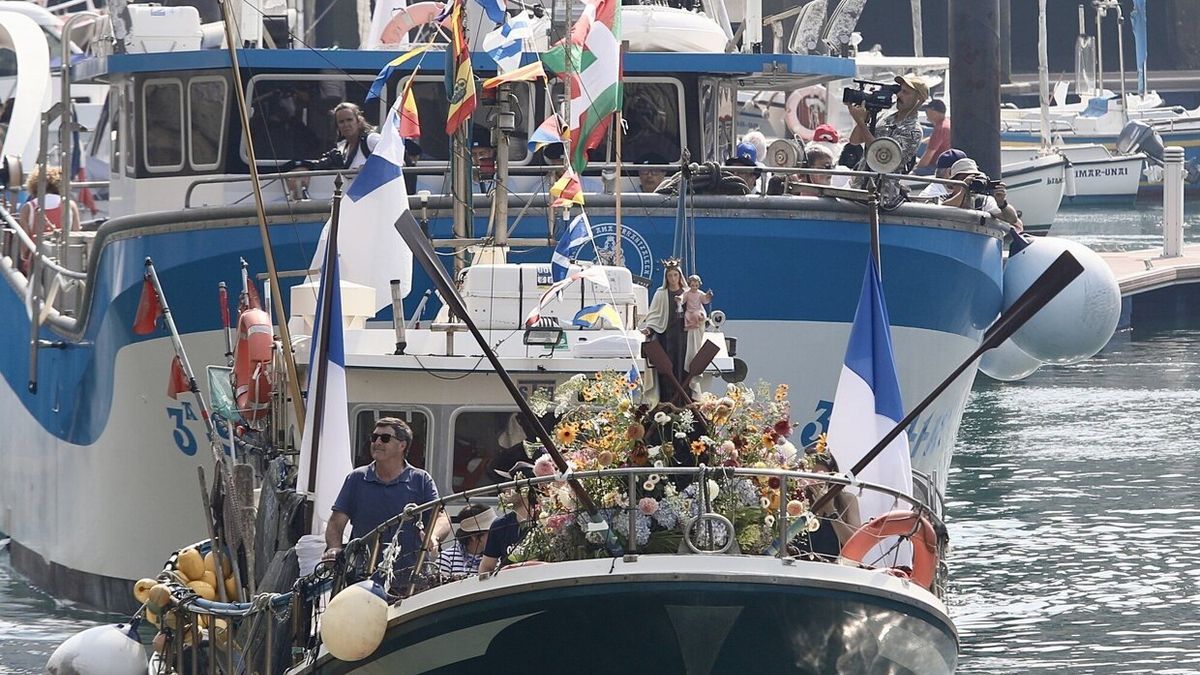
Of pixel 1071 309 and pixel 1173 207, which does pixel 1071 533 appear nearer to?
pixel 1071 309

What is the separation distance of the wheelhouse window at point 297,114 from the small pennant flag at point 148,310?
2083 mm

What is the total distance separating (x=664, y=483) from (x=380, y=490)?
169 cm

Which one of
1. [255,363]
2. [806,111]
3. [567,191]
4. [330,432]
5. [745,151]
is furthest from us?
[806,111]

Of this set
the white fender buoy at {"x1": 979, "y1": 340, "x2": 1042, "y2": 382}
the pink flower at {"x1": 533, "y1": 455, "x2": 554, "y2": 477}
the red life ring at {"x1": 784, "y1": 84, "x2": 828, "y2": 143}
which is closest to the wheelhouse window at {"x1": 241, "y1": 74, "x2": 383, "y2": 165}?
the white fender buoy at {"x1": 979, "y1": 340, "x2": 1042, "y2": 382}

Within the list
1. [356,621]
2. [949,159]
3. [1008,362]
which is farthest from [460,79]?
[1008,362]

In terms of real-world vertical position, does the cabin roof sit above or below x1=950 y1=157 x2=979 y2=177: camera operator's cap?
above

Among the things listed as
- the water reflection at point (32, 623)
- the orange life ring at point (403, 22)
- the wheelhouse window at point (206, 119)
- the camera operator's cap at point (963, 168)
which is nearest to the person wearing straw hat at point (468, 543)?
the water reflection at point (32, 623)

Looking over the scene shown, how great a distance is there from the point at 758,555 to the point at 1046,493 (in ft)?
41.6

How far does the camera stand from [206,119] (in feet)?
59.7

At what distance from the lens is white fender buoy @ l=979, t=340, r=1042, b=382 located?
1981cm

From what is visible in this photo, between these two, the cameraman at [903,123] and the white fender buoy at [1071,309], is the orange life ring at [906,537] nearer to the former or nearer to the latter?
the cameraman at [903,123]

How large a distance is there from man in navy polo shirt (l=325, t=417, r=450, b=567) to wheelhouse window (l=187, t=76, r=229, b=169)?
297 inches

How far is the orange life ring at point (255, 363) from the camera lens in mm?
14203

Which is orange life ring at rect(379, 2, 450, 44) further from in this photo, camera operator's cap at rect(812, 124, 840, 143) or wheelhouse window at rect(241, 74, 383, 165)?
camera operator's cap at rect(812, 124, 840, 143)
